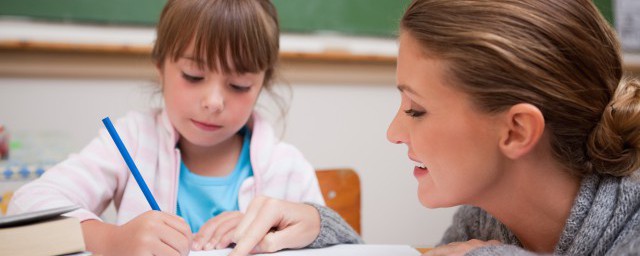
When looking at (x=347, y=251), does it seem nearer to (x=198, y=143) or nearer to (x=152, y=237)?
(x=152, y=237)

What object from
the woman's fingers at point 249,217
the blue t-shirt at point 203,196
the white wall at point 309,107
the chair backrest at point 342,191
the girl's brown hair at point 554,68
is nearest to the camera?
the girl's brown hair at point 554,68

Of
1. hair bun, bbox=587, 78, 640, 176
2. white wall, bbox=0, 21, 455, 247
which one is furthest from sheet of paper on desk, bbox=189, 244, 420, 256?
white wall, bbox=0, 21, 455, 247

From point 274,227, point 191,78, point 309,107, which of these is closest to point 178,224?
point 274,227

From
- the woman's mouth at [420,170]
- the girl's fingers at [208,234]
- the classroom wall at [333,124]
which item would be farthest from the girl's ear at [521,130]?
the classroom wall at [333,124]

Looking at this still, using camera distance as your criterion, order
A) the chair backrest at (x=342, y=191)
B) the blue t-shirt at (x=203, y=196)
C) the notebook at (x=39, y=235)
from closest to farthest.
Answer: the notebook at (x=39, y=235) < the blue t-shirt at (x=203, y=196) < the chair backrest at (x=342, y=191)

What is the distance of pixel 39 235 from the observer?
0.52 m

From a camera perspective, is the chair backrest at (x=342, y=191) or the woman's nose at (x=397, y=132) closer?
the woman's nose at (x=397, y=132)

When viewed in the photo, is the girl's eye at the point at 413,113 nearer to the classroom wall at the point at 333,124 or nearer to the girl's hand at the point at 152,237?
the girl's hand at the point at 152,237

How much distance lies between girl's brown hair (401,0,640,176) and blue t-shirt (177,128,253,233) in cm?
57

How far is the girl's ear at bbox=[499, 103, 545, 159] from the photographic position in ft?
2.01

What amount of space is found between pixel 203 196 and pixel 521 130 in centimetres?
67

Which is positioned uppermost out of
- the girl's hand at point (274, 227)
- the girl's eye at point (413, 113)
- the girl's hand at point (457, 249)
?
the girl's eye at point (413, 113)

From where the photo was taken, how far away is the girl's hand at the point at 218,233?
2.43 feet

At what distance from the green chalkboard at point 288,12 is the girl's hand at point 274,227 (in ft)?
3.22
